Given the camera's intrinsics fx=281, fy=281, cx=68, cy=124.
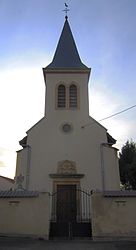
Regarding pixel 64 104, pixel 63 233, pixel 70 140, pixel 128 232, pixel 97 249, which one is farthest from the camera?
pixel 64 104

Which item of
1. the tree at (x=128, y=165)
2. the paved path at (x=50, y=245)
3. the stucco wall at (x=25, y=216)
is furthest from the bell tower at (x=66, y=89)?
the paved path at (x=50, y=245)

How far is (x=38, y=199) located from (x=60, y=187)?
448cm

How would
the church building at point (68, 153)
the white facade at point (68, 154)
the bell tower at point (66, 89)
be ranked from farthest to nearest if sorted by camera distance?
the bell tower at point (66, 89), the white facade at point (68, 154), the church building at point (68, 153)

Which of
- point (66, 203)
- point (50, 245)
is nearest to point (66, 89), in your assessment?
point (66, 203)

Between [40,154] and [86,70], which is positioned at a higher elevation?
[86,70]

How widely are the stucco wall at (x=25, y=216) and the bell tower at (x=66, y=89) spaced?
7.72 m

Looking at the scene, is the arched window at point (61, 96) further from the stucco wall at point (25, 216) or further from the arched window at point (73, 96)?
the stucco wall at point (25, 216)

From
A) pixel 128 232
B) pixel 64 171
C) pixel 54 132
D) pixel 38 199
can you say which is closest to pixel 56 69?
pixel 54 132

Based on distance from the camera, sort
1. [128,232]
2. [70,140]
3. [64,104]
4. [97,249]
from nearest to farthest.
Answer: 1. [97,249]
2. [128,232]
3. [70,140]
4. [64,104]

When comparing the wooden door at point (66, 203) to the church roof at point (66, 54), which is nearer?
the wooden door at point (66, 203)

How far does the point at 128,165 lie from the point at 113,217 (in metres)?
13.6

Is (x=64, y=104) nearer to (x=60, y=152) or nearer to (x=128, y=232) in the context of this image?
(x=60, y=152)

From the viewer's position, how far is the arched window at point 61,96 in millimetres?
19728

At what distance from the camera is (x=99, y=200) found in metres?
12.2
